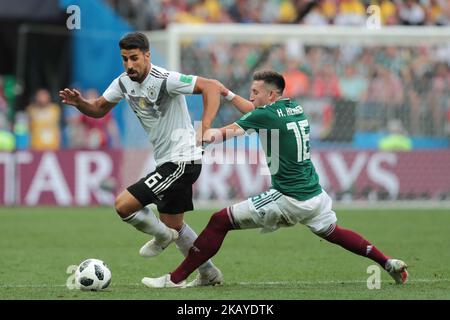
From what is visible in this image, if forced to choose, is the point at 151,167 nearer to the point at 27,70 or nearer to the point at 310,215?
the point at 27,70

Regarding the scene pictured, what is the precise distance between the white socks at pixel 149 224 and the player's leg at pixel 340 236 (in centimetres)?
123

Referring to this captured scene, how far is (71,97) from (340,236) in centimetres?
269

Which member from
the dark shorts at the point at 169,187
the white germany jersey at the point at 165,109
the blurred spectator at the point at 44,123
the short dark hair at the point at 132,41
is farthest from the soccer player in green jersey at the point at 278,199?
the blurred spectator at the point at 44,123

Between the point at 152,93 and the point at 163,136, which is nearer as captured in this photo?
the point at 152,93

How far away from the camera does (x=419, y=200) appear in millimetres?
19750

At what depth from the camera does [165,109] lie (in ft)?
30.9

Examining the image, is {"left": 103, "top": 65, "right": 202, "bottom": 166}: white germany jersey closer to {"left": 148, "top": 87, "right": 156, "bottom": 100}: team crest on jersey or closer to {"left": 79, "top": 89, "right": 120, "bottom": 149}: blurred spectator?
{"left": 148, "top": 87, "right": 156, "bottom": 100}: team crest on jersey

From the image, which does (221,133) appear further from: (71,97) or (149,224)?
(71,97)

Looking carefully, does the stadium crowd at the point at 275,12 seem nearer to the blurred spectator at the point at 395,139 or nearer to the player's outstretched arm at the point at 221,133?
the blurred spectator at the point at 395,139

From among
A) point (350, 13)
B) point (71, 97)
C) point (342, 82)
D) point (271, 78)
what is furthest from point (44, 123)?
point (271, 78)

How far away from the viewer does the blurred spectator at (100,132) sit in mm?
21125

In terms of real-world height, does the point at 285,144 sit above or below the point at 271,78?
below
